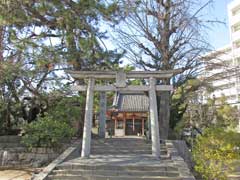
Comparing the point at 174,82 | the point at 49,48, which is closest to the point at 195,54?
the point at 174,82

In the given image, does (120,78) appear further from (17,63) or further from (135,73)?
(17,63)

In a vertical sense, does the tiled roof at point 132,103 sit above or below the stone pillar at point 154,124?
above

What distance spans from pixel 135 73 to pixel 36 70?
3960mm

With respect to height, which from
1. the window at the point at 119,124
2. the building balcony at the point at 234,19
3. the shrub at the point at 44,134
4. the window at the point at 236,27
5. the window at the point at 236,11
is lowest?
the shrub at the point at 44,134

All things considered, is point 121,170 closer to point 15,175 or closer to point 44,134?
point 15,175

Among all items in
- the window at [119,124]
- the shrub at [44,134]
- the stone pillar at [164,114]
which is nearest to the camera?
the shrub at [44,134]

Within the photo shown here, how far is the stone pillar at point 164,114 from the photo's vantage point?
47.1ft

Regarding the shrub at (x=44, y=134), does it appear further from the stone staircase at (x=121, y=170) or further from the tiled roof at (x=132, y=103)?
the tiled roof at (x=132, y=103)

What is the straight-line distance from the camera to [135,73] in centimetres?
1148

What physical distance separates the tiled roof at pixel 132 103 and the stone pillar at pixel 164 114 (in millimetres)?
9543

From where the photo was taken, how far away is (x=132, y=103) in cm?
2550

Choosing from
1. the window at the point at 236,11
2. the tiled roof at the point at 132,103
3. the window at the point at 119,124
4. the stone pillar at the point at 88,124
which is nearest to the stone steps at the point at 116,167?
the stone pillar at the point at 88,124

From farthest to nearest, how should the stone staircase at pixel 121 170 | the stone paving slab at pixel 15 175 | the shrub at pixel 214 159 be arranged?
the stone paving slab at pixel 15 175, the stone staircase at pixel 121 170, the shrub at pixel 214 159

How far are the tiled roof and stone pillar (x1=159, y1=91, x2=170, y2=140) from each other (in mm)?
9543
